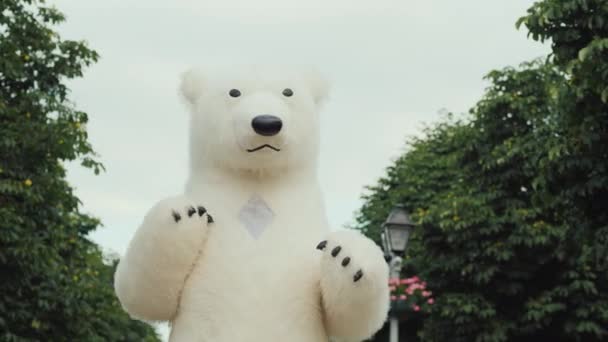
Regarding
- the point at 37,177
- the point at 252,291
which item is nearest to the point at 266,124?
the point at 252,291

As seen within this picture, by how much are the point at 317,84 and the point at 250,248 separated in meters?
0.92

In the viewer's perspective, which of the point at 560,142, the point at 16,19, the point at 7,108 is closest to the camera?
the point at 560,142

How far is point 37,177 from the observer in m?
11.8

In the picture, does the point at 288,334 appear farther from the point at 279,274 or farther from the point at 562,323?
the point at 562,323

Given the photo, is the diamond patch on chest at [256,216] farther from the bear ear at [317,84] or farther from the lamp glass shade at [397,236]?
the lamp glass shade at [397,236]

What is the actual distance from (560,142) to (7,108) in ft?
21.1

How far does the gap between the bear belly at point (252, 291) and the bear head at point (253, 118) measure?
1.06 ft

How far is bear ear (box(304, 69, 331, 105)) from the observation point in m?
4.61

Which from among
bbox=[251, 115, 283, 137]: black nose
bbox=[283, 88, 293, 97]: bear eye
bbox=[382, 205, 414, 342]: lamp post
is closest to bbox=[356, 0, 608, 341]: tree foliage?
bbox=[382, 205, 414, 342]: lamp post

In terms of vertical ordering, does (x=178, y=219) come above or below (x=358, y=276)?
above

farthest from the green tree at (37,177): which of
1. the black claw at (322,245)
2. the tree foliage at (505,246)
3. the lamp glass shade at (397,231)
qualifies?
the black claw at (322,245)

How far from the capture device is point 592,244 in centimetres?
945

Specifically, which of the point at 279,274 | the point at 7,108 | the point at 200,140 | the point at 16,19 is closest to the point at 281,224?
the point at 279,274

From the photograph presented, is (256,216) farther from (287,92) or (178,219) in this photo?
(287,92)
